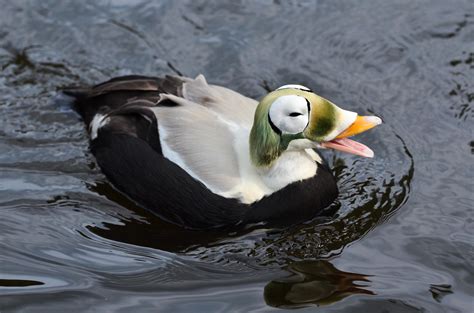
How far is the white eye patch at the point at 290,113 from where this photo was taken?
5789 mm

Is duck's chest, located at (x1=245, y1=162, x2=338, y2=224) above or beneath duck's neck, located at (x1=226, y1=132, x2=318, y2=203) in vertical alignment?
beneath

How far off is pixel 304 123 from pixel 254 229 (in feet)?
2.60

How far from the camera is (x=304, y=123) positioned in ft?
19.2

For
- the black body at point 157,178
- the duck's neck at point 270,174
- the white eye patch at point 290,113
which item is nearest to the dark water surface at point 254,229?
the black body at point 157,178

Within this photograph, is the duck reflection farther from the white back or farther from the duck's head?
the duck's head

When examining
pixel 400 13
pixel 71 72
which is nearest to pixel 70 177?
pixel 71 72

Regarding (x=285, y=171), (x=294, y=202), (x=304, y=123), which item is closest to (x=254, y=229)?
(x=294, y=202)

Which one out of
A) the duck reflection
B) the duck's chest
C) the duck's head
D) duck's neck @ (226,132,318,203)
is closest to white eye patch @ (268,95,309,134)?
the duck's head

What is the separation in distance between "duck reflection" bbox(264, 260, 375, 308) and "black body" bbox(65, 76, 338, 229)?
45cm

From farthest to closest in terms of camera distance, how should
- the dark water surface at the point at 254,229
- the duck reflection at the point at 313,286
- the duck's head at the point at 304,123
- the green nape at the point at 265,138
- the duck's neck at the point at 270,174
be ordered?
1. the duck's neck at the point at 270,174
2. the green nape at the point at 265,138
3. the duck's head at the point at 304,123
4. the dark water surface at the point at 254,229
5. the duck reflection at the point at 313,286

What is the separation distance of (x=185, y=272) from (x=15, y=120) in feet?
7.10

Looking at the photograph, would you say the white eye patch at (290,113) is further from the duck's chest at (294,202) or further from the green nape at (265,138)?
the duck's chest at (294,202)

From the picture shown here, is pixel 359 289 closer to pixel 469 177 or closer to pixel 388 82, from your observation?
pixel 469 177

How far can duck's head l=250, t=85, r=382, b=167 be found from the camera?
19.1ft
